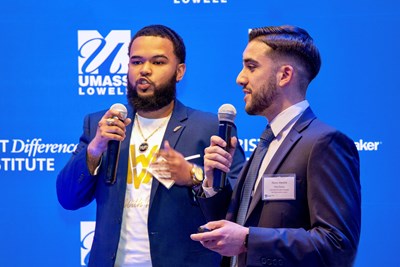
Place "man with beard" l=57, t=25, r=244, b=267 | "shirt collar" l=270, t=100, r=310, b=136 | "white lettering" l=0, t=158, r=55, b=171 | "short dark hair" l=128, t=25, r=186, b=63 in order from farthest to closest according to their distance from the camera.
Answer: "white lettering" l=0, t=158, r=55, b=171 < "short dark hair" l=128, t=25, r=186, b=63 < "man with beard" l=57, t=25, r=244, b=267 < "shirt collar" l=270, t=100, r=310, b=136

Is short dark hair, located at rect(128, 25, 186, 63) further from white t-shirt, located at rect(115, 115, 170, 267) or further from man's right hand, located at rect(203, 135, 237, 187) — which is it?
man's right hand, located at rect(203, 135, 237, 187)

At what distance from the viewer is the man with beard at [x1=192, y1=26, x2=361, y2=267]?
201 centimetres

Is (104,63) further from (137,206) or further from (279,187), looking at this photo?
(279,187)

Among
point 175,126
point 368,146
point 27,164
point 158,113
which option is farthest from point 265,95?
point 27,164

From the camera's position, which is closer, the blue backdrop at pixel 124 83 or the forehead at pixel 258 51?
the forehead at pixel 258 51

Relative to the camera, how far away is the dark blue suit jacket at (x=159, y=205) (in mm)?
2857

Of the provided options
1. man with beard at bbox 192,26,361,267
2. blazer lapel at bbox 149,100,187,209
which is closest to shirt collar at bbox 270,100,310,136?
man with beard at bbox 192,26,361,267

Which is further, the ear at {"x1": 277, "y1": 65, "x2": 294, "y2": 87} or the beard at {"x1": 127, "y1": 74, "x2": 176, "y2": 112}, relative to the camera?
the beard at {"x1": 127, "y1": 74, "x2": 176, "y2": 112}

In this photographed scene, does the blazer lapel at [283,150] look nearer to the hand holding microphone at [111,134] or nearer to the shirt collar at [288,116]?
the shirt collar at [288,116]

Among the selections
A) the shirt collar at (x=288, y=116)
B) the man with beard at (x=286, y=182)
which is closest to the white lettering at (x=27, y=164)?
the man with beard at (x=286, y=182)

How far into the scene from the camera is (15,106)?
4004mm

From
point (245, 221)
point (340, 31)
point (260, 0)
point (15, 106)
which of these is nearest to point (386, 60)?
point (340, 31)

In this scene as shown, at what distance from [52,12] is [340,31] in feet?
5.96

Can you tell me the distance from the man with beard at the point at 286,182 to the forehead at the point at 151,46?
80 centimetres
